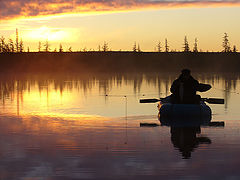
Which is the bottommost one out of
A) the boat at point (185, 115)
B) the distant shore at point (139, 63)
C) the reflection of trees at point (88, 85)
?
the boat at point (185, 115)

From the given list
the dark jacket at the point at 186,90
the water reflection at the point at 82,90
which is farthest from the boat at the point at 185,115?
the water reflection at the point at 82,90

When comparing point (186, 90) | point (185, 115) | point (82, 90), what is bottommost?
point (185, 115)

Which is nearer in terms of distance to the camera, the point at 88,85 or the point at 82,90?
the point at 82,90

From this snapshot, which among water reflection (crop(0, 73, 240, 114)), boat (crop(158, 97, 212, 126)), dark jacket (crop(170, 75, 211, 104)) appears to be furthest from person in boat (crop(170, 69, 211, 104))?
water reflection (crop(0, 73, 240, 114))

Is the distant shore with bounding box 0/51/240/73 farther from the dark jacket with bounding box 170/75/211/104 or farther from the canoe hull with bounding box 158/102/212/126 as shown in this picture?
the canoe hull with bounding box 158/102/212/126

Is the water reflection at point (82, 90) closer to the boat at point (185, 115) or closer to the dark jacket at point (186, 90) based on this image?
the dark jacket at point (186, 90)

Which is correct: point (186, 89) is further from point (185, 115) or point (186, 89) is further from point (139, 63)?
point (139, 63)

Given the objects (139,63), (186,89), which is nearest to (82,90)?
(186,89)

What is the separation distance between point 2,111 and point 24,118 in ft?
10.4

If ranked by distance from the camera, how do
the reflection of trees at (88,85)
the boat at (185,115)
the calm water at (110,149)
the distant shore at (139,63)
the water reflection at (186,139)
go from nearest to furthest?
the calm water at (110,149)
the water reflection at (186,139)
the boat at (185,115)
the reflection of trees at (88,85)
the distant shore at (139,63)

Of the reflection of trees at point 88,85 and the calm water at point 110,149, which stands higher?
the reflection of trees at point 88,85

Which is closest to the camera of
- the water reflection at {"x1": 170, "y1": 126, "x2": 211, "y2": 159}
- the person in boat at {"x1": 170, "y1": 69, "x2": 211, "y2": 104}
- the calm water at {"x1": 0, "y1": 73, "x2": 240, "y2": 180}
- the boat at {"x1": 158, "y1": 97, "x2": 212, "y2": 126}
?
the calm water at {"x1": 0, "y1": 73, "x2": 240, "y2": 180}

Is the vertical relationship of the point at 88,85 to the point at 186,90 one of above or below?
below

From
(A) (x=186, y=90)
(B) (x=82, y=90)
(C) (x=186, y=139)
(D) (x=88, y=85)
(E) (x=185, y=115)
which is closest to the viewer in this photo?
(C) (x=186, y=139)
